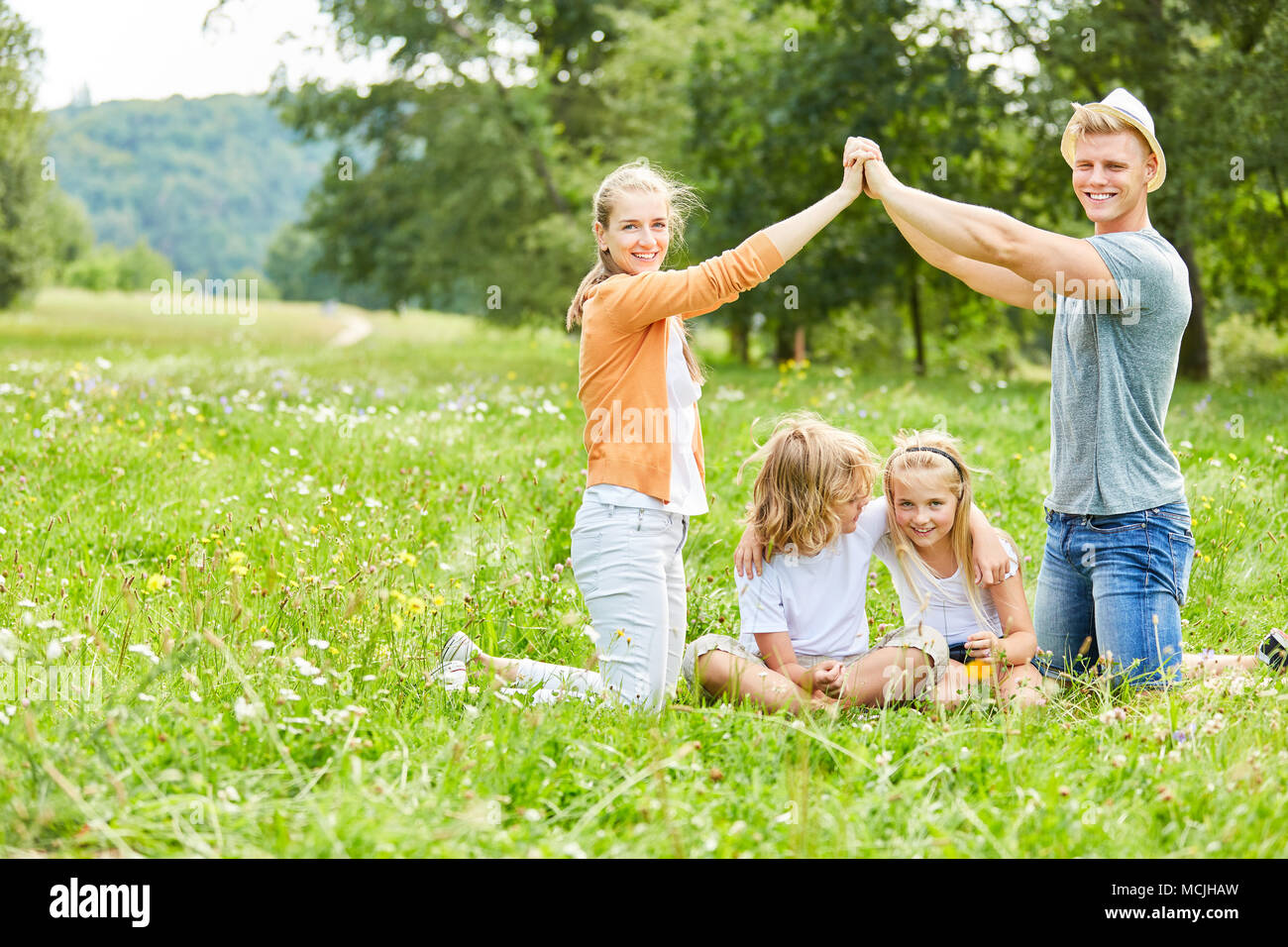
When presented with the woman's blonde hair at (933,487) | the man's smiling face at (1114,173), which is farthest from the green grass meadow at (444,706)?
the man's smiling face at (1114,173)

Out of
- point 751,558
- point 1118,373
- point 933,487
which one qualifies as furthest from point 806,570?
point 1118,373

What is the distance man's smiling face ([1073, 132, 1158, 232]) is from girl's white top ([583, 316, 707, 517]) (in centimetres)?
156

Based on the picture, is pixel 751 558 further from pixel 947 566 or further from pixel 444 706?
pixel 444 706

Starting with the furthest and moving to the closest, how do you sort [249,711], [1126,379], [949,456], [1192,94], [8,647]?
[1192,94] < [949,456] < [1126,379] < [8,647] < [249,711]

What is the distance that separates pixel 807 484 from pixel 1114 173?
1.58 m

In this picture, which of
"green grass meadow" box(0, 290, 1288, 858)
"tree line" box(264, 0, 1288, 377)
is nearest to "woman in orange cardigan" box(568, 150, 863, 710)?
"green grass meadow" box(0, 290, 1288, 858)

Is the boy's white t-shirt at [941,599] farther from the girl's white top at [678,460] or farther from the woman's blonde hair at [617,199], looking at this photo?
the woman's blonde hair at [617,199]

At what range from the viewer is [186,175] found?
149 m

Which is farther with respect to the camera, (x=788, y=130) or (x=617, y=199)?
(x=788, y=130)

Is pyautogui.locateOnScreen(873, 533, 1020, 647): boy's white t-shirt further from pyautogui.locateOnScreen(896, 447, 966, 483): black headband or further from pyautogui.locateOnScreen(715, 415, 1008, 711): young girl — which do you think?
pyautogui.locateOnScreen(896, 447, 966, 483): black headband

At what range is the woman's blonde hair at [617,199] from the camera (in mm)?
3994

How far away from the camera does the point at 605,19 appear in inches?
1089

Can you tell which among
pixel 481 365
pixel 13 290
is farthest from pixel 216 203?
pixel 481 365
